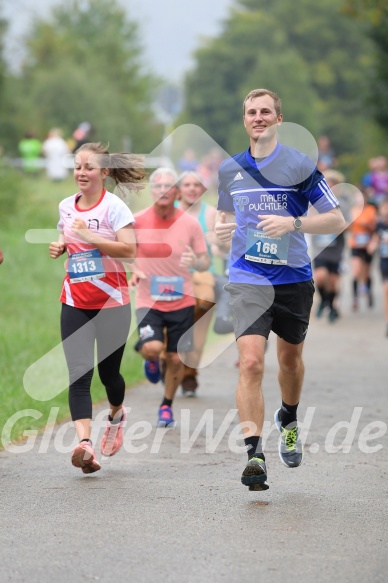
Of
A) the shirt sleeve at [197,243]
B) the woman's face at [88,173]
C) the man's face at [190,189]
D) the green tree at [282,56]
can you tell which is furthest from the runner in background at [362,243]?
the green tree at [282,56]

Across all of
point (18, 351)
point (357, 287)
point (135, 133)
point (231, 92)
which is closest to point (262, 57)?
point (231, 92)

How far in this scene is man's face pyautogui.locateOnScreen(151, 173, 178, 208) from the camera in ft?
31.6

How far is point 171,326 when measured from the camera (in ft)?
32.2

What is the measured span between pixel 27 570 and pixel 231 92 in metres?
104

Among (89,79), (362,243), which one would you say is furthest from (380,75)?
(89,79)

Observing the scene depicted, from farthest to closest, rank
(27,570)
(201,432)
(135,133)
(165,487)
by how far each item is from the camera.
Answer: (135,133) → (201,432) → (165,487) → (27,570)

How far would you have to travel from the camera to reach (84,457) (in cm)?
716

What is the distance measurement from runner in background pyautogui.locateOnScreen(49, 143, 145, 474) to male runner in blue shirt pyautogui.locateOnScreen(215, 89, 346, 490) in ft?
2.18

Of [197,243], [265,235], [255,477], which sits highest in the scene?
[197,243]

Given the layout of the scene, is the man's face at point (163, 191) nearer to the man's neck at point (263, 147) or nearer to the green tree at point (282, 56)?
the man's neck at point (263, 147)

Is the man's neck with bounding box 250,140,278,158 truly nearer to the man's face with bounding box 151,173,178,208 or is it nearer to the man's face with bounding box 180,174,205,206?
the man's face with bounding box 151,173,178,208

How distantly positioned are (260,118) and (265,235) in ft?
2.20

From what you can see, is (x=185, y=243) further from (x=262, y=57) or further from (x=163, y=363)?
(x=262, y=57)

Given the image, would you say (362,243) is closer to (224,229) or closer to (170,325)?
(170,325)
